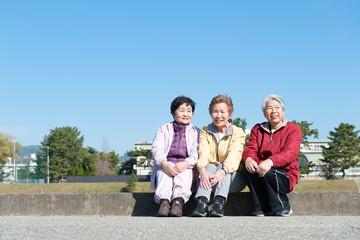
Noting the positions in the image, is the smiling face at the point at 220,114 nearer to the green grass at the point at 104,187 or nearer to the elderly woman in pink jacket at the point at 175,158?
the elderly woman in pink jacket at the point at 175,158

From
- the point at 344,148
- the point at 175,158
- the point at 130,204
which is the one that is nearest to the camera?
the point at 175,158

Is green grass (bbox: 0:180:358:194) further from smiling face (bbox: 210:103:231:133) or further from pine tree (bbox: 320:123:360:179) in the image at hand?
smiling face (bbox: 210:103:231:133)

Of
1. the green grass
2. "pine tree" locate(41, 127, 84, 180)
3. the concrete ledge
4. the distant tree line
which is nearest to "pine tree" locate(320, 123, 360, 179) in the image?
the distant tree line

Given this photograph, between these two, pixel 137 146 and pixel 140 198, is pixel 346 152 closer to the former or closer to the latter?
pixel 140 198

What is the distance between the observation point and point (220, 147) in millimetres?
4633

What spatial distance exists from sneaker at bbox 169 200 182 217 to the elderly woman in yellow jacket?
6.2 inches

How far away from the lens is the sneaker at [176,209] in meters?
4.10

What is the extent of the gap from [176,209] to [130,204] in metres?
1.09

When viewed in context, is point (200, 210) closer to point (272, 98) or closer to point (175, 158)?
point (175, 158)

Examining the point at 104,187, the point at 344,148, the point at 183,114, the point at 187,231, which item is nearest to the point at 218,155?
the point at 183,114

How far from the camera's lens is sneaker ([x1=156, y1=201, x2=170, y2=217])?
4.15 meters

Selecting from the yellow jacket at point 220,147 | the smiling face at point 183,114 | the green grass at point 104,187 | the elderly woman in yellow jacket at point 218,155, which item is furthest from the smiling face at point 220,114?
the green grass at point 104,187

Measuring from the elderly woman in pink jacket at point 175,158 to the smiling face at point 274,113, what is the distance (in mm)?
856

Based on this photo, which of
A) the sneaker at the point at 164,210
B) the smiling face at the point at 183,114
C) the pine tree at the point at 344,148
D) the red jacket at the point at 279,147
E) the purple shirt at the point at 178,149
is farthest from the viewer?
the pine tree at the point at 344,148
